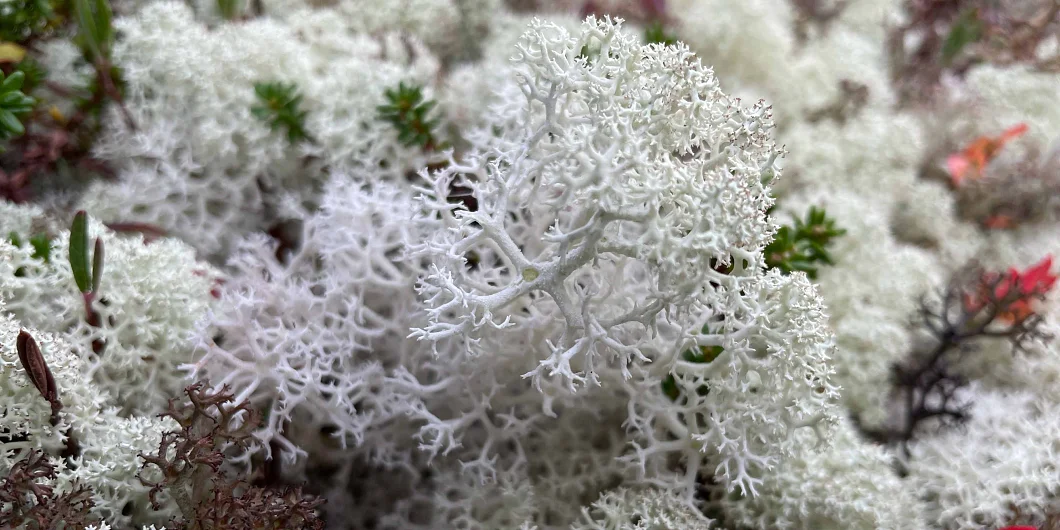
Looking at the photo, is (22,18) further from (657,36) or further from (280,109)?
(657,36)

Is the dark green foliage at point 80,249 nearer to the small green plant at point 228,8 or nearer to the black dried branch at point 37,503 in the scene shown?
the black dried branch at point 37,503

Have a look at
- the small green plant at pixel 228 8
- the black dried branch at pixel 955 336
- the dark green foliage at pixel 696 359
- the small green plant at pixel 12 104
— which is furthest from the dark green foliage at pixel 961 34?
the small green plant at pixel 12 104

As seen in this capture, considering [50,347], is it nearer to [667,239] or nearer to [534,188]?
[534,188]

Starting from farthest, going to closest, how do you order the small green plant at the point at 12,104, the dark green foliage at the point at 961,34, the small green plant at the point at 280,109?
1. the dark green foliage at the point at 961,34
2. the small green plant at the point at 280,109
3. the small green plant at the point at 12,104

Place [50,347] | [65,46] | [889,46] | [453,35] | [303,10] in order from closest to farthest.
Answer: [50,347] < [65,46] < [303,10] < [453,35] < [889,46]

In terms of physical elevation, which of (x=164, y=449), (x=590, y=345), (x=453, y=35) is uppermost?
(x=453, y=35)

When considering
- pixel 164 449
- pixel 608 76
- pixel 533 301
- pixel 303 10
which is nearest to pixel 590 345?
pixel 533 301

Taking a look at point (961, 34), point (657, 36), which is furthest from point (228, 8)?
point (961, 34)
